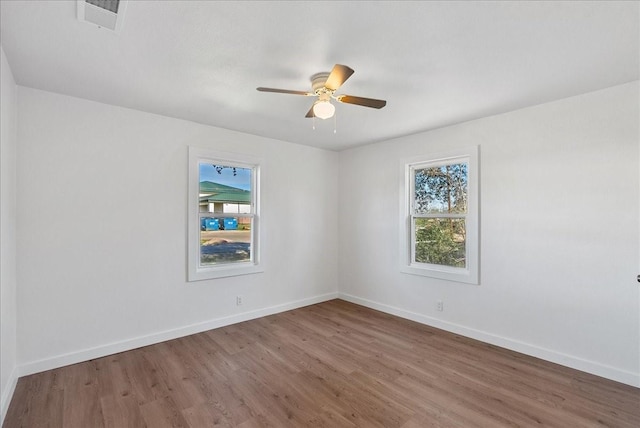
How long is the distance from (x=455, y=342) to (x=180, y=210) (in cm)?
347

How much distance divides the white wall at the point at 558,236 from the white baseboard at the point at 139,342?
6.88 feet

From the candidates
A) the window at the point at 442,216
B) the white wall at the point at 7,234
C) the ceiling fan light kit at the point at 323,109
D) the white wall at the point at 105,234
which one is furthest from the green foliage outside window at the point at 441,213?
the white wall at the point at 7,234

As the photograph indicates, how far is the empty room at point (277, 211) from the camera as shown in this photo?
2014mm

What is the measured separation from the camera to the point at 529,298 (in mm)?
3172

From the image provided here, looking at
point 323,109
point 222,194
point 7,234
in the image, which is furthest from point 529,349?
point 7,234

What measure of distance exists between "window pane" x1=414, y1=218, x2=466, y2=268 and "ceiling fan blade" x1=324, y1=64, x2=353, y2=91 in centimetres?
248

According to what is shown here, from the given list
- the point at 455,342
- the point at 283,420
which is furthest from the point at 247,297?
the point at 455,342

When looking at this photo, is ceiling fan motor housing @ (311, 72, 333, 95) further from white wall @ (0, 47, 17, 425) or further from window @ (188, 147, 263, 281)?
white wall @ (0, 47, 17, 425)

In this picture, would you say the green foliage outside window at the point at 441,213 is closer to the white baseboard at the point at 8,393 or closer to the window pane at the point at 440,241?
the window pane at the point at 440,241

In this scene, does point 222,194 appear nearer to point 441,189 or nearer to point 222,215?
point 222,215

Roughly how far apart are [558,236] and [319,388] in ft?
8.66

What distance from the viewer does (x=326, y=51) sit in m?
2.12

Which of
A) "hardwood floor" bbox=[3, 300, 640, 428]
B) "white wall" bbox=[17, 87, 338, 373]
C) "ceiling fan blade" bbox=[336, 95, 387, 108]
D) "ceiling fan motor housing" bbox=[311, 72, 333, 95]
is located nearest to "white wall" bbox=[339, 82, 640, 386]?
"hardwood floor" bbox=[3, 300, 640, 428]

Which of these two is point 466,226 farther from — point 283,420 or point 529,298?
point 283,420
